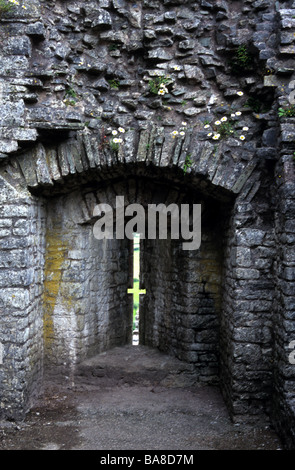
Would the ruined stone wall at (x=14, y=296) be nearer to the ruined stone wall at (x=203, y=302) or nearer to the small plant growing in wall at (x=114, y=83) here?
the small plant growing in wall at (x=114, y=83)

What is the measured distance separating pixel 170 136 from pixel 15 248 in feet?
6.25

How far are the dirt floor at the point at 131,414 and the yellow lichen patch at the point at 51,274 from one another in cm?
66

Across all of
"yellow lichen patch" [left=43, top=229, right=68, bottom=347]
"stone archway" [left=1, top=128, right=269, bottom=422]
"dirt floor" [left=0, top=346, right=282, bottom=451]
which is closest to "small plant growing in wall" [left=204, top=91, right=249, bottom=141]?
"stone archway" [left=1, top=128, right=269, bottom=422]

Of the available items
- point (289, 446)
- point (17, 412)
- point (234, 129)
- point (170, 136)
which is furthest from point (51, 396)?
point (234, 129)

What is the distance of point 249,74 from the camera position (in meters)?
4.64

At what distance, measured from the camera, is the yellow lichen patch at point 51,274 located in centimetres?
538

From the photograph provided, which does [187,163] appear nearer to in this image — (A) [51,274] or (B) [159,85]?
(B) [159,85]

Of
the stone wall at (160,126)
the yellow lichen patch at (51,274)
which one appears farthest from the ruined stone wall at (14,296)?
the yellow lichen patch at (51,274)

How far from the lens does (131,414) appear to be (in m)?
4.82

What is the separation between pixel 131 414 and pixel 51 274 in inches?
71.3

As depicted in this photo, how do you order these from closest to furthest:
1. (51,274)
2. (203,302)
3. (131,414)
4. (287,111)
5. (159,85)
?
(287,111) < (159,85) < (131,414) < (51,274) < (203,302)

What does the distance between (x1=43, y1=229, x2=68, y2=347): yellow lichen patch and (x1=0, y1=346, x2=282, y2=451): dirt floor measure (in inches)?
26.0

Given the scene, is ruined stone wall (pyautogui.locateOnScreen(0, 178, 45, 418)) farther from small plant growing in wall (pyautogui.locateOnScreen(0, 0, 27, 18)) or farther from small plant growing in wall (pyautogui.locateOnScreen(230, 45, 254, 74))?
small plant growing in wall (pyautogui.locateOnScreen(230, 45, 254, 74))

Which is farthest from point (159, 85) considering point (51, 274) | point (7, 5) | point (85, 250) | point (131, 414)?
point (131, 414)
